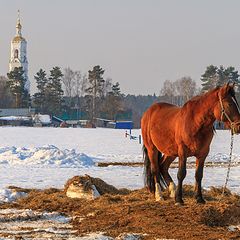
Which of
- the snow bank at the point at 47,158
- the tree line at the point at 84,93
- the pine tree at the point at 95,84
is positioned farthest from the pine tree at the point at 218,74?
the snow bank at the point at 47,158

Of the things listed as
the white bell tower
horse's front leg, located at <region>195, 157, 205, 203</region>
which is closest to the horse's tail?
horse's front leg, located at <region>195, 157, 205, 203</region>

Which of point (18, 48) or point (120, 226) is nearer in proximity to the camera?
point (120, 226)

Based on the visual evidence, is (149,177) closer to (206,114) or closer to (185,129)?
(185,129)

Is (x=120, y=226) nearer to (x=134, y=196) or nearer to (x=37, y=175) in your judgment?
(x=134, y=196)

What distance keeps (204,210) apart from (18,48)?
10265 cm

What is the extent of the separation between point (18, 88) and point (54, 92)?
6284 millimetres

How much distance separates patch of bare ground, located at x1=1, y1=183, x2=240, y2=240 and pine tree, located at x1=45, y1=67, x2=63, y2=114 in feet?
265

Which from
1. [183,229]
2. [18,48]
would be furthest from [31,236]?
[18,48]

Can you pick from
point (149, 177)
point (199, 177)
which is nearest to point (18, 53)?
point (149, 177)

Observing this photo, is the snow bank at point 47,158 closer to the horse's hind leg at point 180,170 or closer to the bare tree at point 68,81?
the horse's hind leg at point 180,170

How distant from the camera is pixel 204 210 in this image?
294 inches

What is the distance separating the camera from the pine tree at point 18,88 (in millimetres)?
88062

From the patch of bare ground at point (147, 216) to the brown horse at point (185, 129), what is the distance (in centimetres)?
49

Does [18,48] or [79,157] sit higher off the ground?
[18,48]
